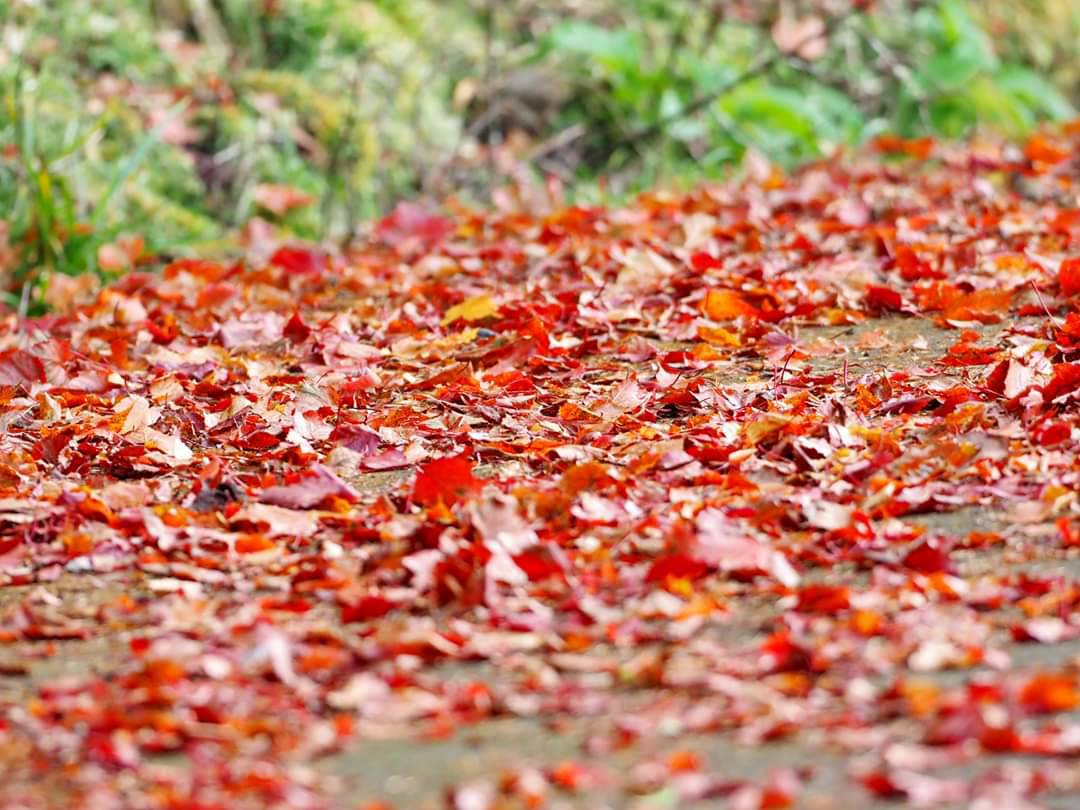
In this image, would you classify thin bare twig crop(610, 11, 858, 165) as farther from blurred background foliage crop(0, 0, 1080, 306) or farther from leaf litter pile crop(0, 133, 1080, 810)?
leaf litter pile crop(0, 133, 1080, 810)

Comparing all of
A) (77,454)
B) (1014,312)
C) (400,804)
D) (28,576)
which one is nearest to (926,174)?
(1014,312)

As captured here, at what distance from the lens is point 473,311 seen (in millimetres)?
3289

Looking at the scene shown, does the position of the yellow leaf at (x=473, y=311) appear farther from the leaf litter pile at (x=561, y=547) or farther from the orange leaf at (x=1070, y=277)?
the orange leaf at (x=1070, y=277)

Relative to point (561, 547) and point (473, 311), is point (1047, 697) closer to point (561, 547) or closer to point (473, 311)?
point (561, 547)

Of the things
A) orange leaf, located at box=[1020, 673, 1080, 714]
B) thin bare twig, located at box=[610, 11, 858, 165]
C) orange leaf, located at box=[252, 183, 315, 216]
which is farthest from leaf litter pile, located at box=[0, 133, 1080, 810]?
thin bare twig, located at box=[610, 11, 858, 165]

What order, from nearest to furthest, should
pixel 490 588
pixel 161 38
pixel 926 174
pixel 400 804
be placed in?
1. pixel 400 804
2. pixel 490 588
3. pixel 926 174
4. pixel 161 38

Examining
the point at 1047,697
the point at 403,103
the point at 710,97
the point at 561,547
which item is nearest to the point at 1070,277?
the point at 561,547

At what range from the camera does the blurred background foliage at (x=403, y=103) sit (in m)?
4.76

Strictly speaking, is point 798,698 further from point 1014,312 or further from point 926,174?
point 926,174

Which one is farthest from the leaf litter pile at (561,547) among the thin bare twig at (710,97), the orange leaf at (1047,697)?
the thin bare twig at (710,97)

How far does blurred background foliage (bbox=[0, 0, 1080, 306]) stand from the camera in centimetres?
476

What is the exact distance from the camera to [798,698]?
1499 millimetres

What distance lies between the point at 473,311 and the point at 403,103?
122 inches

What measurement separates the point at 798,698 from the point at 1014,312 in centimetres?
184
